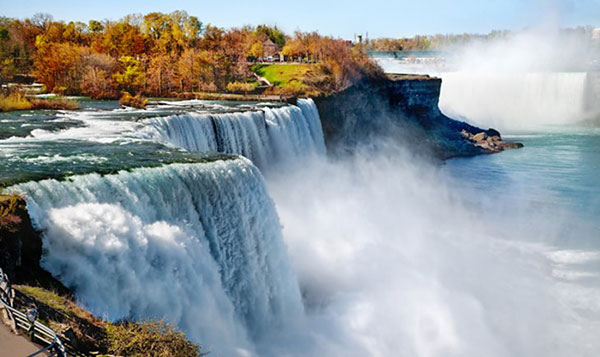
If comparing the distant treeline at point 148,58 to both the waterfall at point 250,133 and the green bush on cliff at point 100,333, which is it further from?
the green bush on cliff at point 100,333

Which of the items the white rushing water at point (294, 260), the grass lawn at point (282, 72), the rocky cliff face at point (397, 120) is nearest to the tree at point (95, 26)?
the grass lawn at point (282, 72)

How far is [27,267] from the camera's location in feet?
30.4

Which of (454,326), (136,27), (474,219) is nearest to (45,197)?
(454,326)

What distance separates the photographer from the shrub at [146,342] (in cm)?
781

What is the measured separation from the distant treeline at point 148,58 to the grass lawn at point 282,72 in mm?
1287

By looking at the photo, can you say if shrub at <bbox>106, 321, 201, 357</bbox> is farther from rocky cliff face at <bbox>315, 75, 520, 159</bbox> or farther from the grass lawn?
the grass lawn

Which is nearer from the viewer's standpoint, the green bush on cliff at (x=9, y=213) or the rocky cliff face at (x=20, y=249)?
the rocky cliff face at (x=20, y=249)

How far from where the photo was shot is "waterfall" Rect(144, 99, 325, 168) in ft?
70.5

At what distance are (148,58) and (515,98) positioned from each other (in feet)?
140

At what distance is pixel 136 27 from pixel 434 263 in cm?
4093

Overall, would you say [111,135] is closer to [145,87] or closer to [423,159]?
[145,87]

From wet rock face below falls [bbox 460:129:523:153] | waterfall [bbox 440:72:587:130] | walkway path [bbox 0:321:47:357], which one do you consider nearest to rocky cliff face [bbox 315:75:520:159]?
wet rock face below falls [bbox 460:129:523:153]

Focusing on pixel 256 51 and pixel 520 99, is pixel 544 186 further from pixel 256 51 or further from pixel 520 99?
pixel 520 99

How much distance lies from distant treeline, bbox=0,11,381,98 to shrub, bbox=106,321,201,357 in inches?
1125
